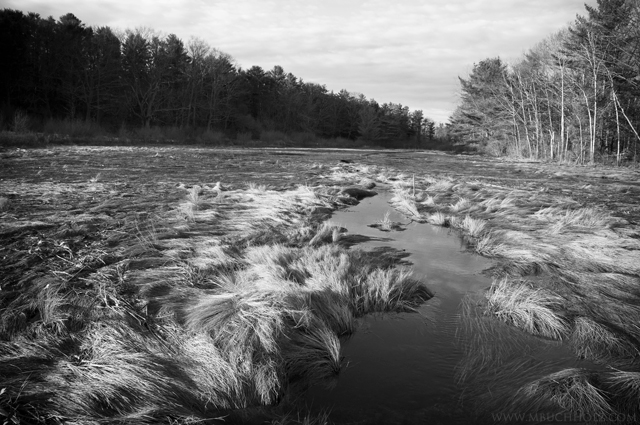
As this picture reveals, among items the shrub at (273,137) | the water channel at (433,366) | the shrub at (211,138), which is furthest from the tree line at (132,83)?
the water channel at (433,366)

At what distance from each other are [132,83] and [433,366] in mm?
48074

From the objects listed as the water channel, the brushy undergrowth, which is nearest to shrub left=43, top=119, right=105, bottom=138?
the brushy undergrowth

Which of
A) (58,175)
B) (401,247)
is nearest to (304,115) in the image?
(58,175)

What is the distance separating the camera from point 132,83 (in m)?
42.5

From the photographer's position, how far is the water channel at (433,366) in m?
2.74

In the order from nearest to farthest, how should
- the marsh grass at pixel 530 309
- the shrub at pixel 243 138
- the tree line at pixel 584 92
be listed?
the marsh grass at pixel 530 309
the tree line at pixel 584 92
the shrub at pixel 243 138

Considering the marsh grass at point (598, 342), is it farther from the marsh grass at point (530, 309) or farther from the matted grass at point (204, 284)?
the marsh grass at point (530, 309)

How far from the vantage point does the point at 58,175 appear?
1195 centimetres

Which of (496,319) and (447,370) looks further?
(496,319)

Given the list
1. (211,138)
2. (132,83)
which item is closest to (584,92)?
(211,138)

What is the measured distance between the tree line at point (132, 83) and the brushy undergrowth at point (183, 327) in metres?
30.5

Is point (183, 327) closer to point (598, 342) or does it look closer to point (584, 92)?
point (598, 342)

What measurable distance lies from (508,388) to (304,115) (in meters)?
64.5

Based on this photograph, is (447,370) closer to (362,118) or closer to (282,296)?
(282,296)
